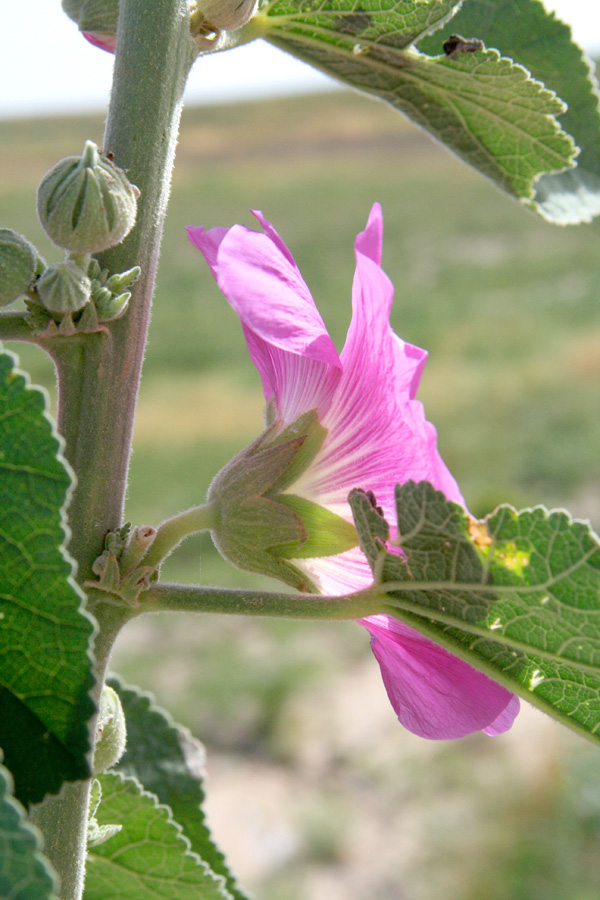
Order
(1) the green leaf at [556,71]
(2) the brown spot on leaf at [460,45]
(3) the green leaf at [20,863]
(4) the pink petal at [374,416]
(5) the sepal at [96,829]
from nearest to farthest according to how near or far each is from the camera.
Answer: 1. (3) the green leaf at [20,863]
2. (4) the pink petal at [374,416]
3. (5) the sepal at [96,829]
4. (2) the brown spot on leaf at [460,45]
5. (1) the green leaf at [556,71]

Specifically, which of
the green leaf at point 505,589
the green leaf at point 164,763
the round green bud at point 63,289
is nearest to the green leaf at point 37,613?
the round green bud at point 63,289

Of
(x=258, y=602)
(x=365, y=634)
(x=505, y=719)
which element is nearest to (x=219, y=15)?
(x=258, y=602)

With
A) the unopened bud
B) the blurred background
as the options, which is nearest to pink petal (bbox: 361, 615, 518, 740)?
the unopened bud

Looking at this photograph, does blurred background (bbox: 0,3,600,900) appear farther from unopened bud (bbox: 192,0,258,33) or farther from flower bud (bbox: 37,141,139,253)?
flower bud (bbox: 37,141,139,253)

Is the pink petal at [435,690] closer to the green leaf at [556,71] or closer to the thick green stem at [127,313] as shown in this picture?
the thick green stem at [127,313]

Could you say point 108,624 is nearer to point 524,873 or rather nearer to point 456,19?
point 456,19

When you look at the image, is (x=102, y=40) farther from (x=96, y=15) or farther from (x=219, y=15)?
(x=219, y=15)
